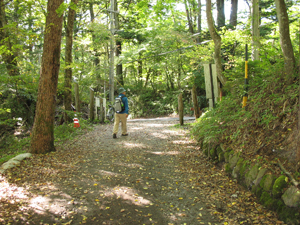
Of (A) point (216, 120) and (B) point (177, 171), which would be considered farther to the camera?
(A) point (216, 120)

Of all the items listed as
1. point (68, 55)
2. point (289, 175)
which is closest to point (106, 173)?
point (289, 175)

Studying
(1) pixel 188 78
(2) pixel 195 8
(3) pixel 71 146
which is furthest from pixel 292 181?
(2) pixel 195 8

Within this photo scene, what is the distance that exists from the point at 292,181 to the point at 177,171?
2877 mm

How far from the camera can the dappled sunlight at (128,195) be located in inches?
169

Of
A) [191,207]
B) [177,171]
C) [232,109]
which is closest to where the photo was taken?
[191,207]

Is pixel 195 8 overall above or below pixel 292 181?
above

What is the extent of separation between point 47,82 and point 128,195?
430cm

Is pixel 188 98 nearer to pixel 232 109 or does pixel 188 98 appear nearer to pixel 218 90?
pixel 218 90

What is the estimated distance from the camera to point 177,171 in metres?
5.95

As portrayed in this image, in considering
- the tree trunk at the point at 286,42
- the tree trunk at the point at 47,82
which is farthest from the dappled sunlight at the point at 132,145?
the tree trunk at the point at 286,42

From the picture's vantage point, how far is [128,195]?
14.9ft

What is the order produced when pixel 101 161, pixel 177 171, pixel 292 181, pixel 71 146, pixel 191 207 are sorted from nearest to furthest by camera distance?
pixel 292 181
pixel 191 207
pixel 177 171
pixel 101 161
pixel 71 146

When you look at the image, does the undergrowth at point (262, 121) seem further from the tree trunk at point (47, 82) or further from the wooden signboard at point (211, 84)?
the tree trunk at point (47, 82)

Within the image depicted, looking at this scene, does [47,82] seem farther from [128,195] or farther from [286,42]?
[286,42]
